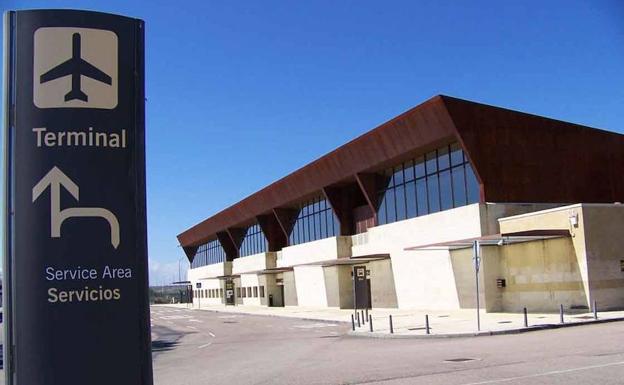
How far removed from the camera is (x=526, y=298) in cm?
3231

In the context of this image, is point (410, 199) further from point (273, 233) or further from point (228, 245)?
point (228, 245)

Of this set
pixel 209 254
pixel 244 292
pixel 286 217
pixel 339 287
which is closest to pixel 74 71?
pixel 339 287

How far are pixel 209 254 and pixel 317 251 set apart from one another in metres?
50.4

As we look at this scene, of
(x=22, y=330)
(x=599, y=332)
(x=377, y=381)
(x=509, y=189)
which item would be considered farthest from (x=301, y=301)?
(x=22, y=330)

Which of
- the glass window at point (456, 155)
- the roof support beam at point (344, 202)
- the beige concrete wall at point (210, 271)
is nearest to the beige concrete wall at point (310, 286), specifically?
the roof support beam at point (344, 202)

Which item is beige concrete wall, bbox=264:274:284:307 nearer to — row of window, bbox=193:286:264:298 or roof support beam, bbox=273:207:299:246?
row of window, bbox=193:286:264:298

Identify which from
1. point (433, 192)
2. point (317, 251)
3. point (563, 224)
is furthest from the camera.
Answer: point (317, 251)

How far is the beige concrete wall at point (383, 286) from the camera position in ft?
147

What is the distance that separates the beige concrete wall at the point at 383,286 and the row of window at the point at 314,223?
8875 mm

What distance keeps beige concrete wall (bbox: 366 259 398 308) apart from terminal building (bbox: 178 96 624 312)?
0.07 meters

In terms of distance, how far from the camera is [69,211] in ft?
12.1

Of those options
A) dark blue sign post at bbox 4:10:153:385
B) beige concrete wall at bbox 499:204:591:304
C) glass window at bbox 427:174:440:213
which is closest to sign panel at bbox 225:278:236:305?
glass window at bbox 427:174:440:213

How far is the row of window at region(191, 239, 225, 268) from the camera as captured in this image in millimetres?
97206

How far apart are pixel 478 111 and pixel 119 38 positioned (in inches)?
1345
